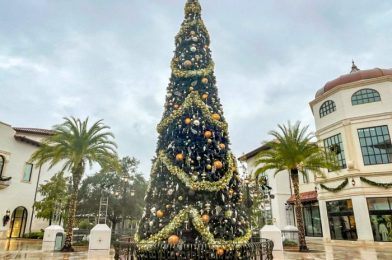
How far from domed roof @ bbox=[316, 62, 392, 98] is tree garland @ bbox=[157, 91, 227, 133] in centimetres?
2182

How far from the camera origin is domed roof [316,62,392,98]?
2397 cm

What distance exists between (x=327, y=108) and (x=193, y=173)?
76.0 ft

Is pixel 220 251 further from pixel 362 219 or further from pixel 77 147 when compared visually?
pixel 362 219

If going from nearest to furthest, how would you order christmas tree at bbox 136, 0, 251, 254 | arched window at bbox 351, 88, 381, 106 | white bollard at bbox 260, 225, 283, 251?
1. christmas tree at bbox 136, 0, 251, 254
2. white bollard at bbox 260, 225, 283, 251
3. arched window at bbox 351, 88, 381, 106

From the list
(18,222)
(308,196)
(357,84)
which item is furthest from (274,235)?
(18,222)

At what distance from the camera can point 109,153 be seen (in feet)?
64.8

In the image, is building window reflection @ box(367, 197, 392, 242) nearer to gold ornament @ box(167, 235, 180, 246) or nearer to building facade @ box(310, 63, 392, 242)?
building facade @ box(310, 63, 392, 242)

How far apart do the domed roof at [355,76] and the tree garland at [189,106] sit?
21821 millimetres

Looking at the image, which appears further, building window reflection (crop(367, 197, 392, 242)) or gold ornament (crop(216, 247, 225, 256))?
building window reflection (crop(367, 197, 392, 242))

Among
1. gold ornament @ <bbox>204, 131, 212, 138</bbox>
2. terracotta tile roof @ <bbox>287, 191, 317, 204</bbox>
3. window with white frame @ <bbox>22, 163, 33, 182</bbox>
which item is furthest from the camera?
window with white frame @ <bbox>22, 163, 33, 182</bbox>

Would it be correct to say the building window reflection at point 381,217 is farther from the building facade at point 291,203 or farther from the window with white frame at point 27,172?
the window with white frame at point 27,172

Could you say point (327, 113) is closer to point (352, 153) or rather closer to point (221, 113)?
point (352, 153)

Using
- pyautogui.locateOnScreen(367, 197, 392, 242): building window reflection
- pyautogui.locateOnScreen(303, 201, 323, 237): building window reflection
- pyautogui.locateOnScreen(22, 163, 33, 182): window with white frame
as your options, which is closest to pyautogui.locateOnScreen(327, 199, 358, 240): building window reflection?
pyautogui.locateOnScreen(367, 197, 392, 242): building window reflection

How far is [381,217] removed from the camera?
21.5m
